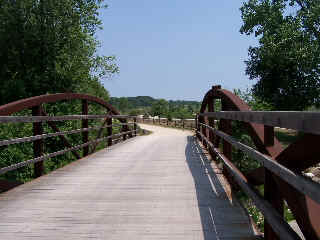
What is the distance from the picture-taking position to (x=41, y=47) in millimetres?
21859

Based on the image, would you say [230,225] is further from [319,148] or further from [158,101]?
[158,101]

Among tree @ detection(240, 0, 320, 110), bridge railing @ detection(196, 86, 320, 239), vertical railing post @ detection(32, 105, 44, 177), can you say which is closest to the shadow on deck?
bridge railing @ detection(196, 86, 320, 239)

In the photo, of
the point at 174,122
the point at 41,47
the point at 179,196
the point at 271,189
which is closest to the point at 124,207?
the point at 179,196

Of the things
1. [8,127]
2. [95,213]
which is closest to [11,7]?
[8,127]

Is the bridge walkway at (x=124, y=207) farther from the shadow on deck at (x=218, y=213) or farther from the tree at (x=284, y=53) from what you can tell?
the tree at (x=284, y=53)

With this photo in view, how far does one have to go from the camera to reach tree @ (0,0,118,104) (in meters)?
21.4

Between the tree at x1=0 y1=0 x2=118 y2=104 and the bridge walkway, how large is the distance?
52.2 feet

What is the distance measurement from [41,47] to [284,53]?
14884 mm

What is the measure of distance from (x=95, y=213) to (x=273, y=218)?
214 cm

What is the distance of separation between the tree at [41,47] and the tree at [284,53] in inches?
480

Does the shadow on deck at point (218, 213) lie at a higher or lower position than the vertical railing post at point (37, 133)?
lower

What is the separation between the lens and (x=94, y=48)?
24672 millimetres

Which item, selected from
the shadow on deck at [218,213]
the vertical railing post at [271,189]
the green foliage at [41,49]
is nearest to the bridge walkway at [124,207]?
the shadow on deck at [218,213]

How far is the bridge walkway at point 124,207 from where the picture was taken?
11.5 ft
